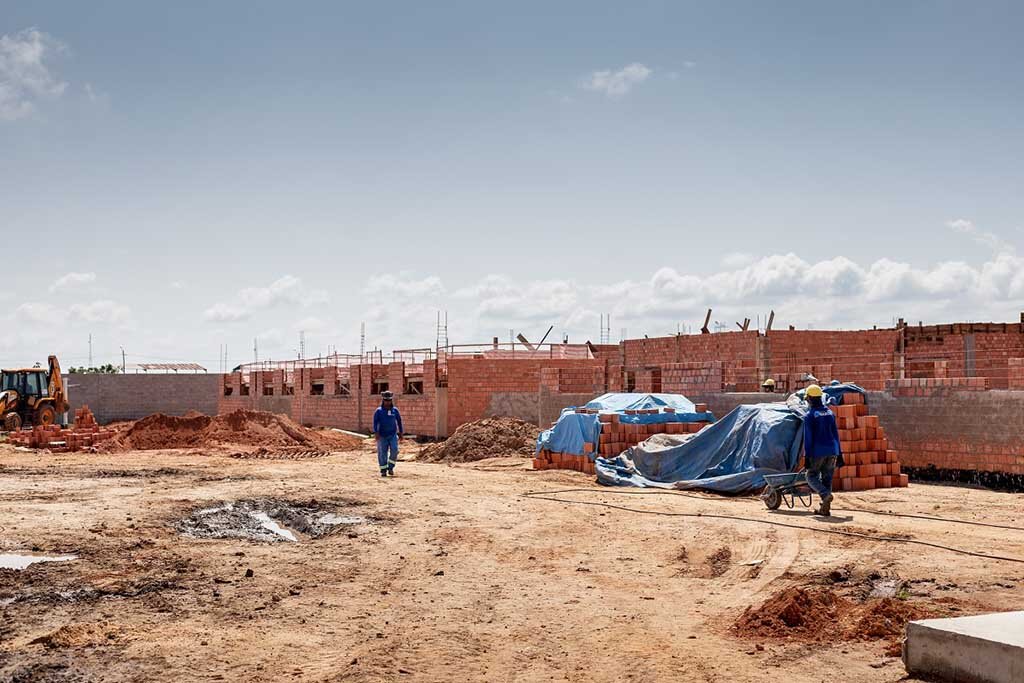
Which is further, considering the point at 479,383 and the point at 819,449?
the point at 479,383

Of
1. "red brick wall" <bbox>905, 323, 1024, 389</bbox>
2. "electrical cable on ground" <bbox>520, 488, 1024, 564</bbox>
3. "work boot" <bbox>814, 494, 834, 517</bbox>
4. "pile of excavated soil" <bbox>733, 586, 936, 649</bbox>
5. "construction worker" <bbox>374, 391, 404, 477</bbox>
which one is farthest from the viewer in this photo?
"red brick wall" <bbox>905, 323, 1024, 389</bbox>

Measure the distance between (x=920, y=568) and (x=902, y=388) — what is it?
8715mm

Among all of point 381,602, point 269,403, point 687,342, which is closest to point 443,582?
point 381,602

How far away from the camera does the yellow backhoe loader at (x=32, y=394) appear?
30.8 metres

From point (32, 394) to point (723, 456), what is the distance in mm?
25199

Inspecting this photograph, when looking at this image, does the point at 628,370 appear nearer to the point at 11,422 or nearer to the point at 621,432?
the point at 621,432

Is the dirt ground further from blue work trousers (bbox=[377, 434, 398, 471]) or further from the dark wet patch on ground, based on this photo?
blue work trousers (bbox=[377, 434, 398, 471])

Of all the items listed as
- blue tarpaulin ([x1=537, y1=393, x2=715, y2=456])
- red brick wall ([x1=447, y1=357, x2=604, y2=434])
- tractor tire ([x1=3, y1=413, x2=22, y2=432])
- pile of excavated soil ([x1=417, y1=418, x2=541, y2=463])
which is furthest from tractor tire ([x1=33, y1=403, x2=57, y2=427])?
blue tarpaulin ([x1=537, y1=393, x2=715, y2=456])

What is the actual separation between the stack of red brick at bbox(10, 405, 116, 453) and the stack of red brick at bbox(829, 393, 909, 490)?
20133 millimetres

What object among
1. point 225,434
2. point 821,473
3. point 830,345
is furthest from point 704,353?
point 821,473

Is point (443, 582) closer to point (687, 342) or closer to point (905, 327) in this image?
point (687, 342)

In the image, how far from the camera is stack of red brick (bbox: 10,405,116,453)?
25.7m

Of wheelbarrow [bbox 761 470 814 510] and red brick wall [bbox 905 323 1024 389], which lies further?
red brick wall [bbox 905 323 1024 389]

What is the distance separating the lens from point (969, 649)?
502cm
